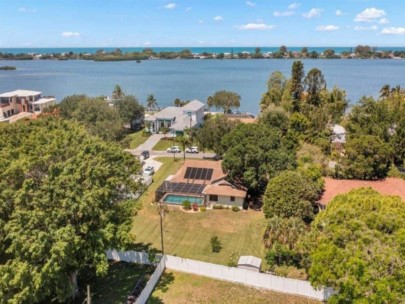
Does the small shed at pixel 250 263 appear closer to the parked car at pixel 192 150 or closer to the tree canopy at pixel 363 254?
the tree canopy at pixel 363 254

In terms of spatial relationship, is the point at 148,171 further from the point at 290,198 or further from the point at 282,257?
the point at 282,257

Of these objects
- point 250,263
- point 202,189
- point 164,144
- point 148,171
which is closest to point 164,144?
point 164,144

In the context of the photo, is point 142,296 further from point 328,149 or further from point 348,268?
point 328,149

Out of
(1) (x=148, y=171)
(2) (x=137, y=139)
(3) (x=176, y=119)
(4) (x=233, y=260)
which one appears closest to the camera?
(4) (x=233, y=260)

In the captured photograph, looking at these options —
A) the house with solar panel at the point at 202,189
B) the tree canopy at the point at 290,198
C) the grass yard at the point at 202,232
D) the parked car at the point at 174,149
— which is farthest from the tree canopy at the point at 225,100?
the tree canopy at the point at 290,198

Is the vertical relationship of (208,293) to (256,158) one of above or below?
below

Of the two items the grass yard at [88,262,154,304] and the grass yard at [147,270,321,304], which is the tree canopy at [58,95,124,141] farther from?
the grass yard at [147,270,321,304]

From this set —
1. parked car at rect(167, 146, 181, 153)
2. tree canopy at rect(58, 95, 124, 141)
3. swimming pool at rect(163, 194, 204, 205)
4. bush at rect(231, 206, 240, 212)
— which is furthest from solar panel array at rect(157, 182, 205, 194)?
parked car at rect(167, 146, 181, 153)
